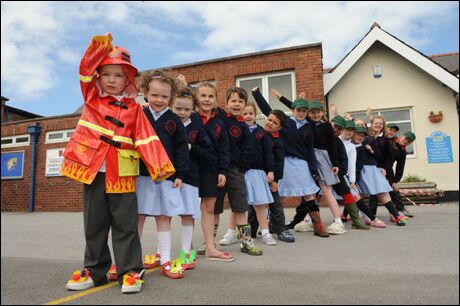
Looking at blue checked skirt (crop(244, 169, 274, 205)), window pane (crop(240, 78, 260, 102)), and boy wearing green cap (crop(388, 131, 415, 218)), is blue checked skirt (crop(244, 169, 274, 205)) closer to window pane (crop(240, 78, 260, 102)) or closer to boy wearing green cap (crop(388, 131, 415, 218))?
boy wearing green cap (crop(388, 131, 415, 218))

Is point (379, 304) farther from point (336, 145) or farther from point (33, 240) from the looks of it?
point (33, 240)

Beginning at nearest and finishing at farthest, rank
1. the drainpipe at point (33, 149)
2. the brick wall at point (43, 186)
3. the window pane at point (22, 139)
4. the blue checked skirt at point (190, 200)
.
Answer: the blue checked skirt at point (190, 200) → the brick wall at point (43, 186) → the drainpipe at point (33, 149) → the window pane at point (22, 139)

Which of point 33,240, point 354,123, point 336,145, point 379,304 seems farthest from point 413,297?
point 33,240

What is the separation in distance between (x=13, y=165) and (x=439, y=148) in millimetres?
15875

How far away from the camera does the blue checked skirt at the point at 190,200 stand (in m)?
3.16

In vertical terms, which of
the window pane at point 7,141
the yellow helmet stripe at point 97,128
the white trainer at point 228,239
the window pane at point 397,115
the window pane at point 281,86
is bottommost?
the white trainer at point 228,239

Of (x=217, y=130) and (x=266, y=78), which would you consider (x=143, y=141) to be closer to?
(x=217, y=130)

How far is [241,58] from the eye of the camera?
11516mm

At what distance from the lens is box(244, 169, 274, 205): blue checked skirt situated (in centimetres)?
415

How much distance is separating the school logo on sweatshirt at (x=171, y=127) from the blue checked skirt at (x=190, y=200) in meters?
0.54

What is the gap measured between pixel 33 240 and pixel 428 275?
208 inches

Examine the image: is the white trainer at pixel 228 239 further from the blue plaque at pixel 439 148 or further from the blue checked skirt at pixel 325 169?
the blue plaque at pixel 439 148

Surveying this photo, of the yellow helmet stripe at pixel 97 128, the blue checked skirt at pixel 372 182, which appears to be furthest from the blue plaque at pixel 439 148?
the yellow helmet stripe at pixel 97 128

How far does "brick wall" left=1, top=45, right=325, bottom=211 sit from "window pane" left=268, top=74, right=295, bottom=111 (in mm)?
312
